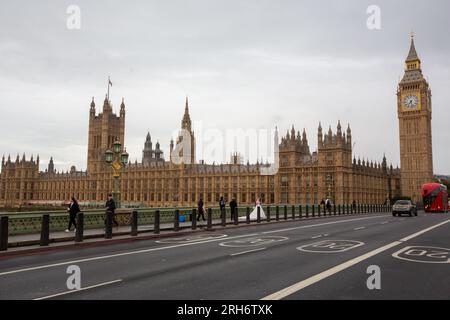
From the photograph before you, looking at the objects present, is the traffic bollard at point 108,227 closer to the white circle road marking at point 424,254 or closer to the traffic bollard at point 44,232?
the traffic bollard at point 44,232

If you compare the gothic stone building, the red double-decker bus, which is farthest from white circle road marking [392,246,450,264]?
the gothic stone building

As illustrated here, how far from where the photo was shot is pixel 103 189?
12581 centimetres

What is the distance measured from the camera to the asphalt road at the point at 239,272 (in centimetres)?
789

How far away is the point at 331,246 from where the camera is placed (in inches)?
595

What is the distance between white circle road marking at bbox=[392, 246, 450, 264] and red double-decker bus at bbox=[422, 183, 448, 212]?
42633 mm

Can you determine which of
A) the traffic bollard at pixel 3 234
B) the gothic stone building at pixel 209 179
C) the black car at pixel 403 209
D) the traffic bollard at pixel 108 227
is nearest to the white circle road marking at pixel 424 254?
the traffic bollard at pixel 108 227

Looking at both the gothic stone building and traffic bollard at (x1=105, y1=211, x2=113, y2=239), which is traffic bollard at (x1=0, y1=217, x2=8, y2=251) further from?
the gothic stone building

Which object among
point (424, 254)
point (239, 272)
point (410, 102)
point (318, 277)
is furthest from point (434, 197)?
point (410, 102)

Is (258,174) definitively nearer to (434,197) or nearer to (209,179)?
(209,179)

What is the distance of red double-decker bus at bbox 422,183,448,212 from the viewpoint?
173ft

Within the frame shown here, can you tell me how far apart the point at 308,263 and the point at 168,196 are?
101 meters

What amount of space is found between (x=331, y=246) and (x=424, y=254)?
3.20 meters
